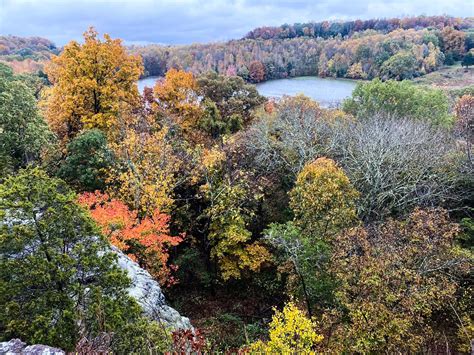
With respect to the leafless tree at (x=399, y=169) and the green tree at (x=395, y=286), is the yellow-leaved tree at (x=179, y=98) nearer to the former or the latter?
the leafless tree at (x=399, y=169)

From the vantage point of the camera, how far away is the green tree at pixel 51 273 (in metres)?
8.80

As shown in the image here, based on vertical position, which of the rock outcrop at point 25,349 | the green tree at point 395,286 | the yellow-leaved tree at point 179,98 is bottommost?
the green tree at point 395,286

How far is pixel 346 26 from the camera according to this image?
14762 cm

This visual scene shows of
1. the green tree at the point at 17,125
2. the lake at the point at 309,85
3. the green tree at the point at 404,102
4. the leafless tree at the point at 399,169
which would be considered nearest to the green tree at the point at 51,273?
the green tree at the point at 17,125

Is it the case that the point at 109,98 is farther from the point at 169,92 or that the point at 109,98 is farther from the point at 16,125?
the point at 16,125

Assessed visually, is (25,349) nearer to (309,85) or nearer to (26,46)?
(309,85)

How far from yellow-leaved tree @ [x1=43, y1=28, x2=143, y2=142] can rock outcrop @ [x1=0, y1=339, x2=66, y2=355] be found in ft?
62.8

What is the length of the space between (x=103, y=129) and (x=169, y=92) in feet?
22.4

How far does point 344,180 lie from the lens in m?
18.3

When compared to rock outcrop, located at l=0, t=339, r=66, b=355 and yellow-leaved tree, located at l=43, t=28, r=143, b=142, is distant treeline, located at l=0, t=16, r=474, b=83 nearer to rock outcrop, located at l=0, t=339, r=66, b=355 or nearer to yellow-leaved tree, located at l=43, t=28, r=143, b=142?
yellow-leaved tree, located at l=43, t=28, r=143, b=142

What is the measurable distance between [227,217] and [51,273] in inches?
487

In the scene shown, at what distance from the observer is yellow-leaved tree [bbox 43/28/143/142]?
26.1 metres

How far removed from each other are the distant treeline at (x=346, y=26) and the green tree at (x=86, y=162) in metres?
127

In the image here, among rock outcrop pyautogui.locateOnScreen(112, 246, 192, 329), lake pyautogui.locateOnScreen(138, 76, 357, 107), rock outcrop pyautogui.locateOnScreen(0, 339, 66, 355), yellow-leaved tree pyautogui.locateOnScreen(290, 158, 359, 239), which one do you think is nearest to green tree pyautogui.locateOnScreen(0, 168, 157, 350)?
rock outcrop pyautogui.locateOnScreen(0, 339, 66, 355)
